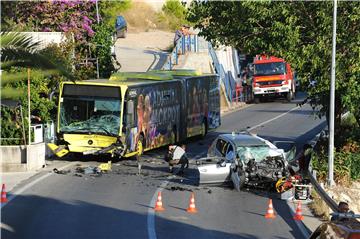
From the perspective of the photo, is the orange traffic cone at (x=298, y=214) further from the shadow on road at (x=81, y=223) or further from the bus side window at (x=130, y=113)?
the bus side window at (x=130, y=113)

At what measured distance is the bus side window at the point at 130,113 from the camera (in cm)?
2816

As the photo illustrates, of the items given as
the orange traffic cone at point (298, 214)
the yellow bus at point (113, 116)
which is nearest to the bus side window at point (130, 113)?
the yellow bus at point (113, 116)

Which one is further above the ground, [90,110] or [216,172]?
[90,110]

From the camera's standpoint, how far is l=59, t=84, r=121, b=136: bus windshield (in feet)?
92.6

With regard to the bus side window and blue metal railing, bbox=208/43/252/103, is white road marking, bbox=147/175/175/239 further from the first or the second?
blue metal railing, bbox=208/43/252/103

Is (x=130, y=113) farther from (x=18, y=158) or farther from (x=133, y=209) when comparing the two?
(x=133, y=209)

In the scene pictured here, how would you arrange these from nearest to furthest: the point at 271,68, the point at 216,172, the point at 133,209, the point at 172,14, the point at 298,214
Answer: the point at 298,214 → the point at 133,209 → the point at 216,172 → the point at 271,68 → the point at 172,14

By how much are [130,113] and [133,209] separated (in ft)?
26.1

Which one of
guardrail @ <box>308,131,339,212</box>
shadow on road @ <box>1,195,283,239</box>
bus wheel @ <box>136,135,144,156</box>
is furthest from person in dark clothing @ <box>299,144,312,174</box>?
shadow on road @ <box>1,195,283,239</box>

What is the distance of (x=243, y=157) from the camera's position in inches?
944

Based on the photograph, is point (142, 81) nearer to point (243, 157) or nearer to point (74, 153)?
point (74, 153)

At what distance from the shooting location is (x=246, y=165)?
23594 mm

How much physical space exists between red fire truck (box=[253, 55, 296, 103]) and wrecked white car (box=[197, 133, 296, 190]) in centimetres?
3324

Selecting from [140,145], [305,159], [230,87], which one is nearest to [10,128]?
[140,145]
